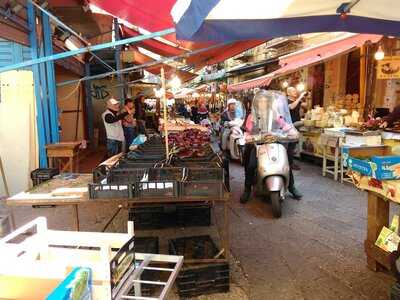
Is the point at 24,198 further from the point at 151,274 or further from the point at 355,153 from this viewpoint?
the point at 355,153

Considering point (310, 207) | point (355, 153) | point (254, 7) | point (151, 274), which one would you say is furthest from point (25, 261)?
point (310, 207)

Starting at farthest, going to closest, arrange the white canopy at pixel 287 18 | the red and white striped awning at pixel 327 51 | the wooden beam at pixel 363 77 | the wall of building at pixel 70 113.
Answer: the wall of building at pixel 70 113 < the wooden beam at pixel 363 77 < the red and white striped awning at pixel 327 51 < the white canopy at pixel 287 18

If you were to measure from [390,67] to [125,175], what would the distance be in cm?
728

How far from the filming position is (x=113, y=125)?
8.70m

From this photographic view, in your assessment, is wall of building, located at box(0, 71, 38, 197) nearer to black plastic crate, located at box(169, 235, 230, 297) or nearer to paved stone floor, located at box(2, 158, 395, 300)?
paved stone floor, located at box(2, 158, 395, 300)

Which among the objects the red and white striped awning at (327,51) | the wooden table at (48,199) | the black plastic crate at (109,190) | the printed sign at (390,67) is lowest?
the wooden table at (48,199)

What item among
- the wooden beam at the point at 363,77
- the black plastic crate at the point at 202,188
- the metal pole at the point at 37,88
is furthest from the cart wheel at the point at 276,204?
the wooden beam at the point at 363,77

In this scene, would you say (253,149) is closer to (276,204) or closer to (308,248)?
(276,204)

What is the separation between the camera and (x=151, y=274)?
12.3ft

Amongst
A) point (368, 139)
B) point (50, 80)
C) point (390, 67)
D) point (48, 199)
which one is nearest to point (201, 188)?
point (48, 199)

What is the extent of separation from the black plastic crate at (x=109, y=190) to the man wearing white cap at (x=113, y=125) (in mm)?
5298

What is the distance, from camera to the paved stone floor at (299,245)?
11.9 ft

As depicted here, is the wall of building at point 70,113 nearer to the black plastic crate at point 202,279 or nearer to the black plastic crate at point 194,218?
the black plastic crate at point 194,218

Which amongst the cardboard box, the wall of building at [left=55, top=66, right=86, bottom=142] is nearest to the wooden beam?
the cardboard box
